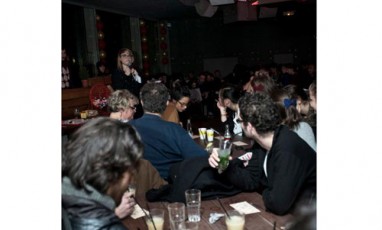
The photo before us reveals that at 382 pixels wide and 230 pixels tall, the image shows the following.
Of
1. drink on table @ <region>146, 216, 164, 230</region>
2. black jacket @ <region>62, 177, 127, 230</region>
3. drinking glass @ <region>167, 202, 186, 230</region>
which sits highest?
black jacket @ <region>62, 177, 127, 230</region>

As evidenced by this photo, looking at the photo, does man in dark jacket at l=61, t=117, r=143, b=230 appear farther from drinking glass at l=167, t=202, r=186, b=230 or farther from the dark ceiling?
the dark ceiling

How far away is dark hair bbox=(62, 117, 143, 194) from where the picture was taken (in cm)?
113

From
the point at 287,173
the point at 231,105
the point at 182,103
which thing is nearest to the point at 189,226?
the point at 287,173

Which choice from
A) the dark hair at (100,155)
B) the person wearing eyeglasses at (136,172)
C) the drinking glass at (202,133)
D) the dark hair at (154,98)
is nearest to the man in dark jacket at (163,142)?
the dark hair at (154,98)

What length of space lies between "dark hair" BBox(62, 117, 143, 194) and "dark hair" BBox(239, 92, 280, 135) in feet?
3.07

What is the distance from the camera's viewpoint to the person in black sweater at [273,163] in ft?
5.54

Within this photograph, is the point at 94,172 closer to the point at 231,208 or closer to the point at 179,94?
the point at 231,208

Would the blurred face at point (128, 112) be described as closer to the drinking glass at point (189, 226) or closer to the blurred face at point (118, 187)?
the drinking glass at point (189, 226)

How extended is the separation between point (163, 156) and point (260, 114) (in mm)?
847

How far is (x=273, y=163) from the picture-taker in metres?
1.82

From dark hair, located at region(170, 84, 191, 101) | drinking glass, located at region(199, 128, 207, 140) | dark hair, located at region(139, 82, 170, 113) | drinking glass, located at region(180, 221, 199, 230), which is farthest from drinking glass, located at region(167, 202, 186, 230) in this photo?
dark hair, located at region(170, 84, 191, 101)
